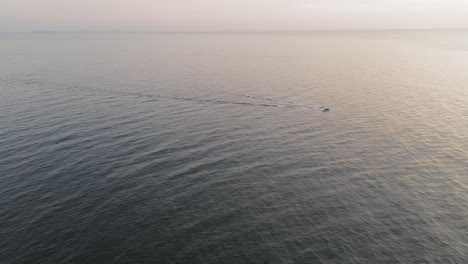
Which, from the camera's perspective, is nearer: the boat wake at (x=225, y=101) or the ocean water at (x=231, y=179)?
the ocean water at (x=231, y=179)

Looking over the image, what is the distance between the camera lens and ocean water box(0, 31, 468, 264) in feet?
143

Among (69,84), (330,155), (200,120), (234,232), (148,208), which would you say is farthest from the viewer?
(69,84)

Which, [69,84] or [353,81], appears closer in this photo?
[69,84]

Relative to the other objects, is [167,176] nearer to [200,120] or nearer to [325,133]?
[200,120]

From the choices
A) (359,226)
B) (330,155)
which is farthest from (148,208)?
(330,155)

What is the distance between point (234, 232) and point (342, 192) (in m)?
22.5

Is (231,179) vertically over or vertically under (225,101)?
over

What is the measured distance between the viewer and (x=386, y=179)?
61.6 m

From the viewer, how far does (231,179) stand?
61.8 metres

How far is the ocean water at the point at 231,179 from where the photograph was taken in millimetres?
43625

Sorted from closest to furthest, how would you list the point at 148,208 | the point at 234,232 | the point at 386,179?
the point at 234,232
the point at 148,208
the point at 386,179

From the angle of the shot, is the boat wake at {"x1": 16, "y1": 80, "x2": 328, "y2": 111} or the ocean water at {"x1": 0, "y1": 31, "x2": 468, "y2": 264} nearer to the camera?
the ocean water at {"x1": 0, "y1": 31, "x2": 468, "y2": 264}

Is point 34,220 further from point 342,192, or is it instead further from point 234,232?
point 342,192

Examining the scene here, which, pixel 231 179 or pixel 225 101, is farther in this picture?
pixel 225 101
